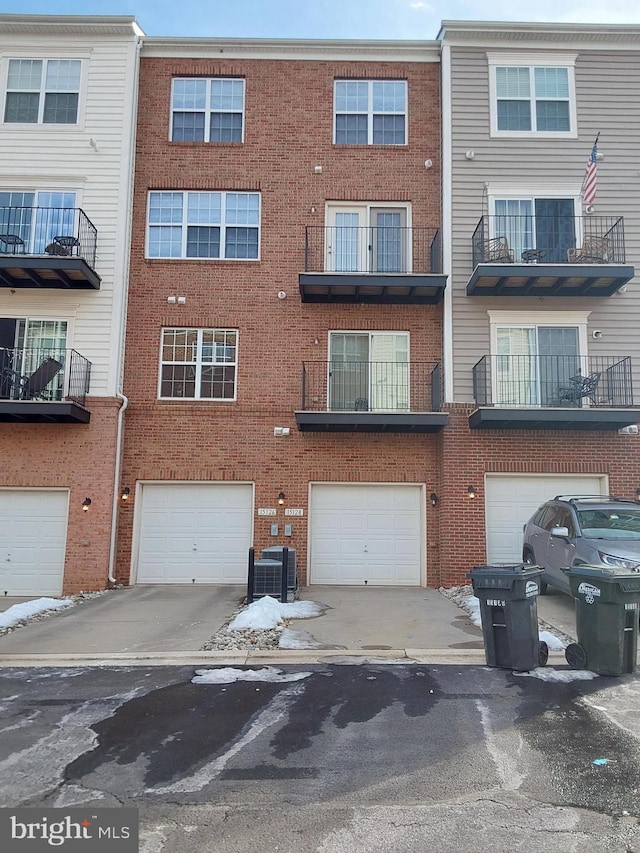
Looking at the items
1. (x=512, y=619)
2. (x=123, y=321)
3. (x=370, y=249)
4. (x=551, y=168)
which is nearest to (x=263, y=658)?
(x=512, y=619)

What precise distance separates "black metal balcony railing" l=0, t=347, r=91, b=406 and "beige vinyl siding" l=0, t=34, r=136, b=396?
0.30 m

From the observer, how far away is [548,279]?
11961 millimetres

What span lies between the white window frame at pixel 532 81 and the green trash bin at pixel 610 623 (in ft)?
34.9

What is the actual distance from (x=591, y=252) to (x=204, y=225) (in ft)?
27.8

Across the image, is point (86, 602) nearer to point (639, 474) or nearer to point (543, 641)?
point (543, 641)

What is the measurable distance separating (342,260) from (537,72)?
6.20 m

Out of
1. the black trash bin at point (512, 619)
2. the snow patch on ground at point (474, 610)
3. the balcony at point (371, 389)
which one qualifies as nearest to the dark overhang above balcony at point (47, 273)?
the balcony at point (371, 389)

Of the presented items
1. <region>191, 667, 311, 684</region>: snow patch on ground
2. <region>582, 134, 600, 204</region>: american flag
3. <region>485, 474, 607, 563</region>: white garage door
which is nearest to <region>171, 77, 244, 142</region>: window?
<region>582, 134, 600, 204</region>: american flag

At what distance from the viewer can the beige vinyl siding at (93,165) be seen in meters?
12.6

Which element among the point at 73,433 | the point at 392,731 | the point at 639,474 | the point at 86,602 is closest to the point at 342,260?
the point at 73,433

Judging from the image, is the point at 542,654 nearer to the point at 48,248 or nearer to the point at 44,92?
the point at 48,248

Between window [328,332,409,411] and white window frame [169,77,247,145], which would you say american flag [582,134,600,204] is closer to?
window [328,332,409,411]

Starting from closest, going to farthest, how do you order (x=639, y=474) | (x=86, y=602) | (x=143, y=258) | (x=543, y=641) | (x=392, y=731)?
1. (x=392, y=731)
2. (x=543, y=641)
3. (x=86, y=602)
4. (x=639, y=474)
5. (x=143, y=258)

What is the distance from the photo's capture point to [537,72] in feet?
43.5
